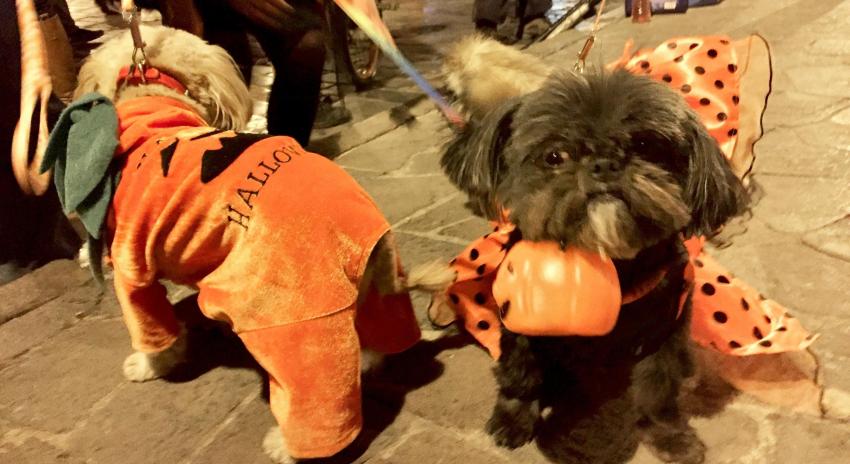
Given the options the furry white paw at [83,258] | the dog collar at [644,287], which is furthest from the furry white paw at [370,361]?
the furry white paw at [83,258]

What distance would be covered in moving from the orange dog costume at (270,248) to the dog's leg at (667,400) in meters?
0.72

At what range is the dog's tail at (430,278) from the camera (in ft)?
5.79

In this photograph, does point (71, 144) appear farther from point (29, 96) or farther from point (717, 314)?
point (717, 314)

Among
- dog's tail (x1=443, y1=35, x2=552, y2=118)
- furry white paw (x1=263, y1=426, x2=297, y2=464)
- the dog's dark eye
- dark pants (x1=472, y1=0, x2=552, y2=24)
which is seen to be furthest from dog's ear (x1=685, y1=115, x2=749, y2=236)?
dark pants (x1=472, y1=0, x2=552, y2=24)

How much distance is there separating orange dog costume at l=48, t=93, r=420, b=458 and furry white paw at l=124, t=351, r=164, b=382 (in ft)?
1.26

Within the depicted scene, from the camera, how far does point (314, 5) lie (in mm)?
3143

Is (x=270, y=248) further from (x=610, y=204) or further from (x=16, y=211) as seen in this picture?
(x=16, y=211)

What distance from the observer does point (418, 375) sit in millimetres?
1966

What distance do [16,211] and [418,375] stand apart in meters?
1.91

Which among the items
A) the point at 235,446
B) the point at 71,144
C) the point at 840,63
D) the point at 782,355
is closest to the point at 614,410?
the point at 782,355

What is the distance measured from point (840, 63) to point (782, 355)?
126 inches

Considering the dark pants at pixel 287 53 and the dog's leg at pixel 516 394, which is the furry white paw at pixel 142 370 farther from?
the dark pants at pixel 287 53

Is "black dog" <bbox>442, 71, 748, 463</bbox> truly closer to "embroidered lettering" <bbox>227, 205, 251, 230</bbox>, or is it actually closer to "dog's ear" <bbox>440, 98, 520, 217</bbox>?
"dog's ear" <bbox>440, 98, 520, 217</bbox>

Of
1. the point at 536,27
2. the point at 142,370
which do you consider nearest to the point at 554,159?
the point at 142,370
